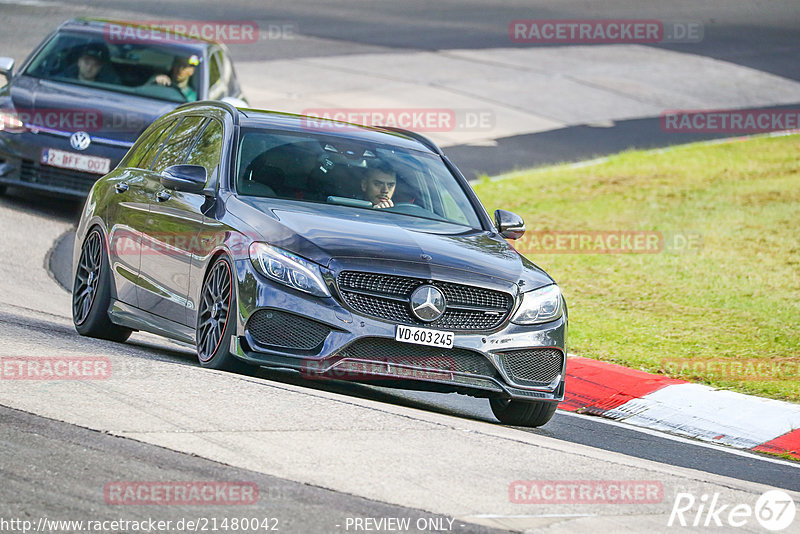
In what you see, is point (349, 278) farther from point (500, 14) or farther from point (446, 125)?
point (500, 14)

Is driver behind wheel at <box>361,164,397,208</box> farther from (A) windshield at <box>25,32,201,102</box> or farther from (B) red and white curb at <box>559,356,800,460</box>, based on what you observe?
(A) windshield at <box>25,32,201,102</box>

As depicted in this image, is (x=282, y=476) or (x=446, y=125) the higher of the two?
(x=282, y=476)

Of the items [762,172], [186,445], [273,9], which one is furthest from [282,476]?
[273,9]

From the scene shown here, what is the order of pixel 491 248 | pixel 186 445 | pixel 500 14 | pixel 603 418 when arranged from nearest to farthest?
pixel 186 445 → pixel 491 248 → pixel 603 418 → pixel 500 14

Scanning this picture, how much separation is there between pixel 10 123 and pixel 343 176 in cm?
711

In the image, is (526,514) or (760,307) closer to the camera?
(526,514)

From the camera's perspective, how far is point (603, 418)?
980 centimetres

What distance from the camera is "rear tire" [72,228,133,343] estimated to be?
976 cm

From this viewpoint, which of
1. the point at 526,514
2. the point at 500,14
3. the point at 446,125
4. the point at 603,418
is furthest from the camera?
the point at 500,14

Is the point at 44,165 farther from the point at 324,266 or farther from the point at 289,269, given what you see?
the point at 324,266

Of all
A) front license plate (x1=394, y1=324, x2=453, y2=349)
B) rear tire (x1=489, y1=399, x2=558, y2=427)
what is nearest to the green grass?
rear tire (x1=489, y1=399, x2=558, y2=427)

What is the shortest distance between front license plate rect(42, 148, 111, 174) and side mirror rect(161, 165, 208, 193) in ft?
20.4

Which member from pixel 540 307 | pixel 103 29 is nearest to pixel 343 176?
pixel 540 307

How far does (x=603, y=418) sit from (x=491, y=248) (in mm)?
1804
